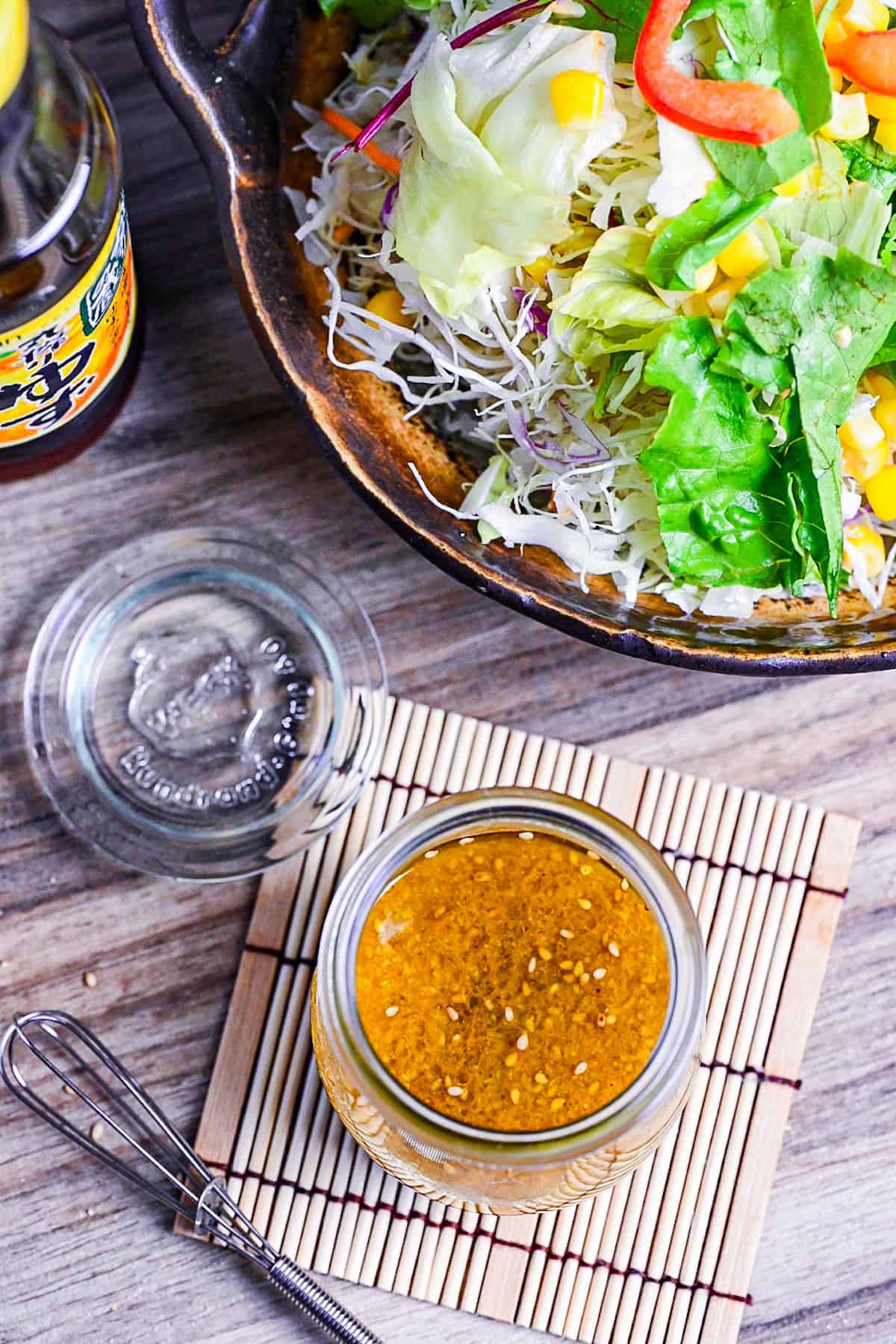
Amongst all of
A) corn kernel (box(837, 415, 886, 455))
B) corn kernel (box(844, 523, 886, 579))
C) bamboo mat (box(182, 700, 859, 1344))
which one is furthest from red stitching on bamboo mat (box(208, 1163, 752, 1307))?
corn kernel (box(837, 415, 886, 455))

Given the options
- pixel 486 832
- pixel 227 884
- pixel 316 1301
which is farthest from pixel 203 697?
pixel 316 1301

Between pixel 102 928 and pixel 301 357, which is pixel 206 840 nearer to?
pixel 102 928

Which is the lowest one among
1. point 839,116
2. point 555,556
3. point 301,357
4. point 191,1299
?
point 191,1299

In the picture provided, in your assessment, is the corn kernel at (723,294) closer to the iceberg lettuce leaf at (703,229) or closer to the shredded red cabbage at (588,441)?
the iceberg lettuce leaf at (703,229)

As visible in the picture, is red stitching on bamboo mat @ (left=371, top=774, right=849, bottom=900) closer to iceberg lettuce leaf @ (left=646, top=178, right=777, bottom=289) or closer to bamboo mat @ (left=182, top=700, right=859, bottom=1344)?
bamboo mat @ (left=182, top=700, right=859, bottom=1344)

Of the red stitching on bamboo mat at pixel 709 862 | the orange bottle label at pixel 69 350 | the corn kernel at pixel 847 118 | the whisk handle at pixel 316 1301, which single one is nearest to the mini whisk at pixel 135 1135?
the whisk handle at pixel 316 1301

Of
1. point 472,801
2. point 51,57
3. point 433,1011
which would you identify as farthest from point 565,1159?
point 51,57
